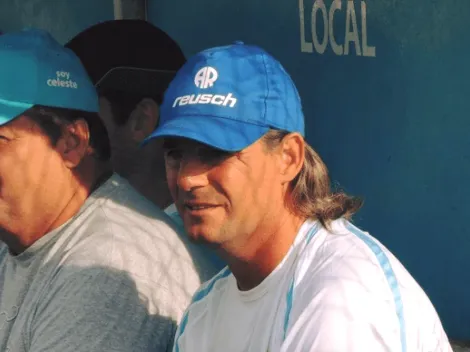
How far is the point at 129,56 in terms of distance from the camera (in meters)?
3.08

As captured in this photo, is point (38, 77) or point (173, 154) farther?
point (38, 77)

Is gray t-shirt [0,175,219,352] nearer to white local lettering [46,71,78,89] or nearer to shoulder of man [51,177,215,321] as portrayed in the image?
shoulder of man [51,177,215,321]

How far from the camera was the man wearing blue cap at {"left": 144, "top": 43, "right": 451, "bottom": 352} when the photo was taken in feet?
6.27

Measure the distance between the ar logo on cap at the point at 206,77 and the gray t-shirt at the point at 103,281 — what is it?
1.47ft

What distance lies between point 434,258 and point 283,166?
1.01m

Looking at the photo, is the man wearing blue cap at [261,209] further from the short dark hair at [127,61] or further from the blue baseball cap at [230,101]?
the short dark hair at [127,61]

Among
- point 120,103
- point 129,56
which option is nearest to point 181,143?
point 120,103

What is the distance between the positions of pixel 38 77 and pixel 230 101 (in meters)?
0.61

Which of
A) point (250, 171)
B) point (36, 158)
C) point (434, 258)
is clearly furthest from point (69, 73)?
point (434, 258)

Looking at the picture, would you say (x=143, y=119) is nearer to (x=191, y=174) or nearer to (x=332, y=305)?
(x=191, y=174)

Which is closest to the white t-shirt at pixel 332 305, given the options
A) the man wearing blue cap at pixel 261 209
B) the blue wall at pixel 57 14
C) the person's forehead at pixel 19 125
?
the man wearing blue cap at pixel 261 209

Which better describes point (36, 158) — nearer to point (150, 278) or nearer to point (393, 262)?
point (150, 278)

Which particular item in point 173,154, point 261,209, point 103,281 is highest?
point 173,154

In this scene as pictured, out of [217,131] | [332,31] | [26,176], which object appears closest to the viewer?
[217,131]
